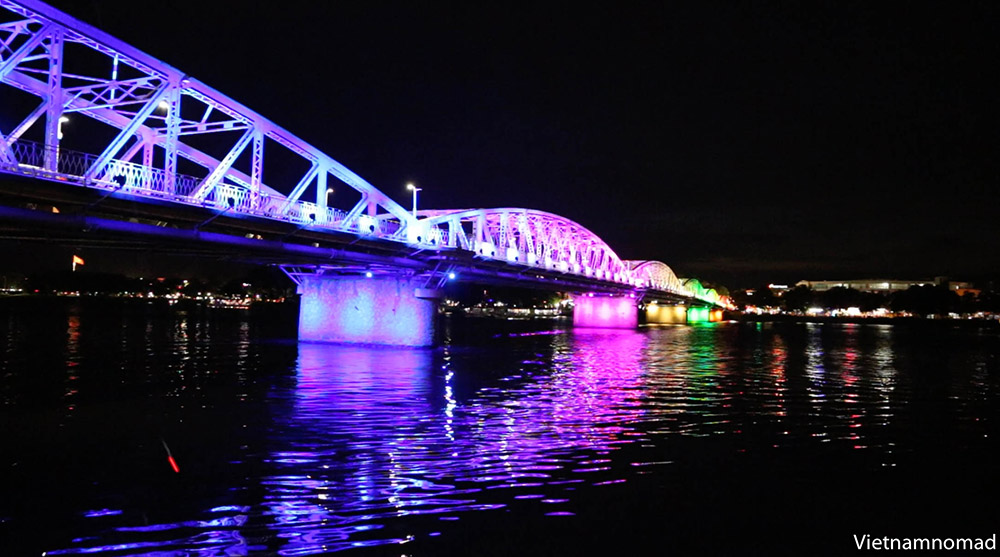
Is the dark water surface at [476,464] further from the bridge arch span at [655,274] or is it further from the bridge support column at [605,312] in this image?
the bridge arch span at [655,274]

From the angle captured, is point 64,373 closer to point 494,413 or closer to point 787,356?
point 494,413

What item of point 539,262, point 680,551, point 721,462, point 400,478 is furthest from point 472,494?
point 539,262

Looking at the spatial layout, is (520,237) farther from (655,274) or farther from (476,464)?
(655,274)

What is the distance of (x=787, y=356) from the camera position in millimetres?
55594

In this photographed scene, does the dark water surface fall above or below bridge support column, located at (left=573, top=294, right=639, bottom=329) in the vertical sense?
below

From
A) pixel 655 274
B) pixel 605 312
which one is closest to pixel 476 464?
pixel 605 312

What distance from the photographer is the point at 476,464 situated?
593 inches

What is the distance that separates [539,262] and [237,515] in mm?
68395

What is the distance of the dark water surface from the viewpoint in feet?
35.4

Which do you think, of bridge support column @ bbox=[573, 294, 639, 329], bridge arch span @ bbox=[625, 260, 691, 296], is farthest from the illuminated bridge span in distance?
bridge arch span @ bbox=[625, 260, 691, 296]

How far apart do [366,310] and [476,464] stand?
42.3 metres

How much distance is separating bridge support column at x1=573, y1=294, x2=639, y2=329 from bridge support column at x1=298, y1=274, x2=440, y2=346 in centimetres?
6485

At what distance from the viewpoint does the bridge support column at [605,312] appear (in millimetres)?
117000

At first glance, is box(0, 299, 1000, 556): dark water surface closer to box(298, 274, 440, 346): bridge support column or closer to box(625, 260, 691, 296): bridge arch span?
box(298, 274, 440, 346): bridge support column
